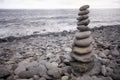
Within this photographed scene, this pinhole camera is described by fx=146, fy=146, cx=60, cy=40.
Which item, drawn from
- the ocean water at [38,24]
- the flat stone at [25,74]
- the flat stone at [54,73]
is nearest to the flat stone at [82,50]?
the flat stone at [54,73]

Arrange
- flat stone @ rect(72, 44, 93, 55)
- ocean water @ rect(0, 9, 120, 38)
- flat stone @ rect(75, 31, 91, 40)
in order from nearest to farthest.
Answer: flat stone @ rect(72, 44, 93, 55) → flat stone @ rect(75, 31, 91, 40) → ocean water @ rect(0, 9, 120, 38)

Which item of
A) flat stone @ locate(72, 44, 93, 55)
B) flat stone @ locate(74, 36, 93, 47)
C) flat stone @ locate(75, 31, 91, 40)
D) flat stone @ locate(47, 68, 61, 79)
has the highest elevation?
flat stone @ locate(75, 31, 91, 40)

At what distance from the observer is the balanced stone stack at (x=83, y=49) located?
5.77m

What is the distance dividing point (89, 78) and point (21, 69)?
2.82 m

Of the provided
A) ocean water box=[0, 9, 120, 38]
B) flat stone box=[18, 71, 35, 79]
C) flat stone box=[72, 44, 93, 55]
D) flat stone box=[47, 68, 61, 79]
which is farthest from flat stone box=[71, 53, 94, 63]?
ocean water box=[0, 9, 120, 38]

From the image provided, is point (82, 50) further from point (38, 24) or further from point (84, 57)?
point (38, 24)

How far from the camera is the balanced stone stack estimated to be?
577 cm

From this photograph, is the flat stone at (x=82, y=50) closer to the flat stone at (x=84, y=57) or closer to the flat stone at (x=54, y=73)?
the flat stone at (x=84, y=57)

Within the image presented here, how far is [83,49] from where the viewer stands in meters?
5.93

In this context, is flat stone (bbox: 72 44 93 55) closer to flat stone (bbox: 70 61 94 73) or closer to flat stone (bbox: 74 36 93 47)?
flat stone (bbox: 74 36 93 47)

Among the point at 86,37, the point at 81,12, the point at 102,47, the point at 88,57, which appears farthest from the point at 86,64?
→ the point at 102,47

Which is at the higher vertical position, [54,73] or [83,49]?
[83,49]

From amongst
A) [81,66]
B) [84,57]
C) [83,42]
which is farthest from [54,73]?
[83,42]

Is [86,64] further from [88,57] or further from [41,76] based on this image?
[41,76]
